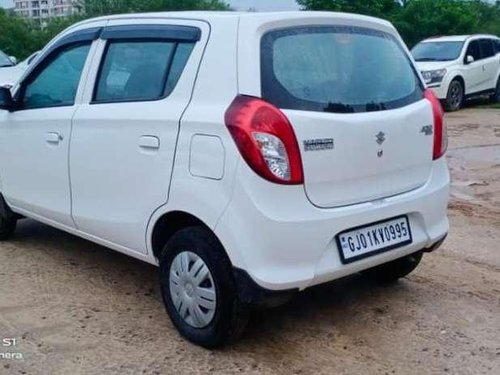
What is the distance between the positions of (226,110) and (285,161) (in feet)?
1.27

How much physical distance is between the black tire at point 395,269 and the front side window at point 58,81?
228 centimetres

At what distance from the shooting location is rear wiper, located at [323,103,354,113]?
3269mm

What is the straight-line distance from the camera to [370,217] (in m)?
3.40

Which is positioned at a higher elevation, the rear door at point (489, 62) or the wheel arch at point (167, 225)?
the wheel arch at point (167, 225)

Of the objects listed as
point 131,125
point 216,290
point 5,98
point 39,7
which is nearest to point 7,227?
point 5,98

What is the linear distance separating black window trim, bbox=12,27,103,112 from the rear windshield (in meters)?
1.45

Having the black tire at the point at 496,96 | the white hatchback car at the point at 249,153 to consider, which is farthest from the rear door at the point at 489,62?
the white hatchback car at the point at 249,153

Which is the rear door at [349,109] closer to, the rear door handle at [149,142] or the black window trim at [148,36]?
the black window trim at [148,36]

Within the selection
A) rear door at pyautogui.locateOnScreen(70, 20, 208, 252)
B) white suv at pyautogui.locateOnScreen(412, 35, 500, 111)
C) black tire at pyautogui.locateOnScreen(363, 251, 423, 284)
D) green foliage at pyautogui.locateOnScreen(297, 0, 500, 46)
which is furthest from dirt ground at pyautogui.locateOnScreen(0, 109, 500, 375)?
green foliage at pyautogui.locateOnScreen(297, 0, 500, 46)

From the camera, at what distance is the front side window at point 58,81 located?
4.27 metres

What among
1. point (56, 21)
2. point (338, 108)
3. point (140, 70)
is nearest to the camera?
point (338, 108)

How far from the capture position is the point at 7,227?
536 cm

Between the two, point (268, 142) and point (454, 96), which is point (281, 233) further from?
point (454, 96)

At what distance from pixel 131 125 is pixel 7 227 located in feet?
7.29
